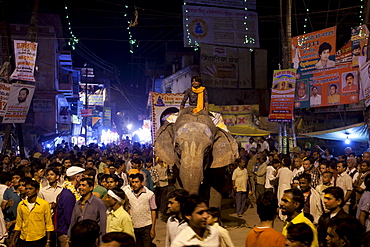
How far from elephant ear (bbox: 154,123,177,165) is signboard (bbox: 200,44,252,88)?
17.2 metres

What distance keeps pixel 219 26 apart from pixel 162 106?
11.0m

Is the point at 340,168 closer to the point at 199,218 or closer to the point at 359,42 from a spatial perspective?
the point at 199,218

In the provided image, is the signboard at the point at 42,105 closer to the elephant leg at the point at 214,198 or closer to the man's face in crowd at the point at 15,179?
the man's face in crowd at the point at 15,179

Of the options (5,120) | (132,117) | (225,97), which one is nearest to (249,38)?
(225,97)

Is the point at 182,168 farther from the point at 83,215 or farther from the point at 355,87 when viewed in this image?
the point at 355,87

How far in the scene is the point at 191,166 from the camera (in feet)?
23.7

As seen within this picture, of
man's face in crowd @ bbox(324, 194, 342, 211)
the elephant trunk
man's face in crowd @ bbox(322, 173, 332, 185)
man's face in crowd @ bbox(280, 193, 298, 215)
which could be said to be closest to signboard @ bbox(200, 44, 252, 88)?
the elephant trunk

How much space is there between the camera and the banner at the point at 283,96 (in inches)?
592

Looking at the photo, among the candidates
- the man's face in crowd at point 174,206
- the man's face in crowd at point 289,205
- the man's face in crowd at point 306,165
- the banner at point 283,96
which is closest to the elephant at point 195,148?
the man's face in crowd at point 306,165

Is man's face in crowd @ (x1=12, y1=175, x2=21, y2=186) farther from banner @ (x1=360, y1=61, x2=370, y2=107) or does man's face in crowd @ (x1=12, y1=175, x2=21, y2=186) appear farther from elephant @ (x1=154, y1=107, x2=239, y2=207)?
banner @ (x1=360, y1=61, x2=370, y2=107)

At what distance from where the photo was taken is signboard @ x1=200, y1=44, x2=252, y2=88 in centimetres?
2602

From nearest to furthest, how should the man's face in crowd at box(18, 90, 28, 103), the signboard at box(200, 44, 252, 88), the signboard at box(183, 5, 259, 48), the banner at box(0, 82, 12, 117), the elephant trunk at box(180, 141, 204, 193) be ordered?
1. the elephant trunk at box(180, 141, 204, 193)
2. the banner at box(0, 82, 12, 117)
3. the man's face in crowd at box(18, 90, 28, 103)
4. the signboard at box(183, 5, 259, 48)
5. the signboard at box(200, 44, 252, 88)

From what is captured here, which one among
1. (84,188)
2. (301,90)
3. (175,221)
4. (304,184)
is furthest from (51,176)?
(301,90)

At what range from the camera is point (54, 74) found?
35.1 metres
